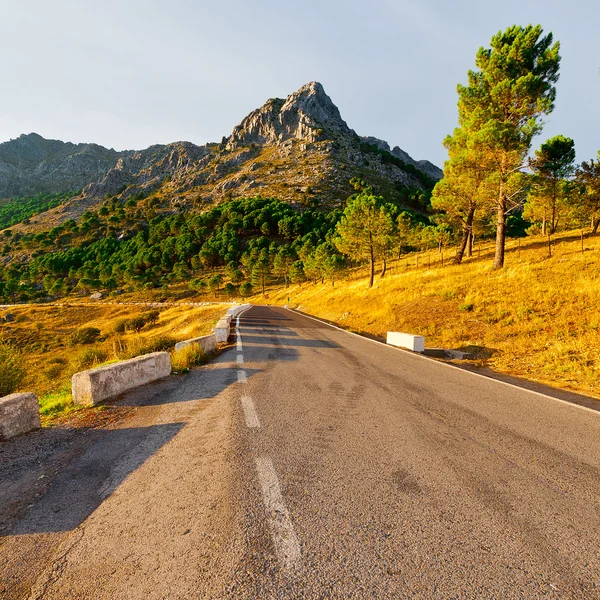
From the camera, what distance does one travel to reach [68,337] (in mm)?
38188

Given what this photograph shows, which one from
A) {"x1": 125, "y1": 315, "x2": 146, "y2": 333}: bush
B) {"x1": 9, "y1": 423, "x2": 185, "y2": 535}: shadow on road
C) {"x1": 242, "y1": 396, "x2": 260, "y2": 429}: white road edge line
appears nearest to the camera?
{"x1": 9, "y1": 423, "x2": 185, "y2": 535}: shadow on road

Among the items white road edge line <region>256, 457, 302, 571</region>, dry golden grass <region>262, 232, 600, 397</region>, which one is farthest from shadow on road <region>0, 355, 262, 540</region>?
dry golden grass <region>262, 232, 600, 397</region>

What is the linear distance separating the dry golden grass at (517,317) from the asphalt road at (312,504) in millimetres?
3585

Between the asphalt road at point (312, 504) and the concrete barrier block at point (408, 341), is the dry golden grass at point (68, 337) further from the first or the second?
the concrete barrier block at point (408, 341)

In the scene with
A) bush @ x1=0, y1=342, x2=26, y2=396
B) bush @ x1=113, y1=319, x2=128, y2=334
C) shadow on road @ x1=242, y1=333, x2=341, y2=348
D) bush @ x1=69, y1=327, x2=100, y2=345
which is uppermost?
bush @ x1=0, y1=342, x2=26, y2=396

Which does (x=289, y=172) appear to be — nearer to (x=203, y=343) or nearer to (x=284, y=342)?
(x=284, y=342)

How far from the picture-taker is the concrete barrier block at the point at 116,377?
233 inches

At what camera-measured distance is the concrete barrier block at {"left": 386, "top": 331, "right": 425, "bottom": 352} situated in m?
11.3

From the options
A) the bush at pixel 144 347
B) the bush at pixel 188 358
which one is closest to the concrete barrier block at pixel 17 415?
the bush at pixel 188 358

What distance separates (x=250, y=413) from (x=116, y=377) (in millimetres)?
3338

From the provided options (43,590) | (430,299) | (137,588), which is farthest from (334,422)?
(430,299)

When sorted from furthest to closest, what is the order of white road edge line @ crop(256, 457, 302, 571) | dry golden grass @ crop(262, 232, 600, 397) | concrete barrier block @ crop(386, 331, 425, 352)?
concrete barrier block @ crop(386, 331, 425, 352) → dry golden grass @ crop(262, 232, 600, 397) → white road edge line @ crop(256, 457, 302, 571)

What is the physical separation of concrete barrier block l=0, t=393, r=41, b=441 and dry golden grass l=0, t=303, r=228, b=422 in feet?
3.23

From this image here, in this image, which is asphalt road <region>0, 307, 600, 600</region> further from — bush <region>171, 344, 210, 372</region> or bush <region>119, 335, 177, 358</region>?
bush <region>119, 335, 177, 358</region>
